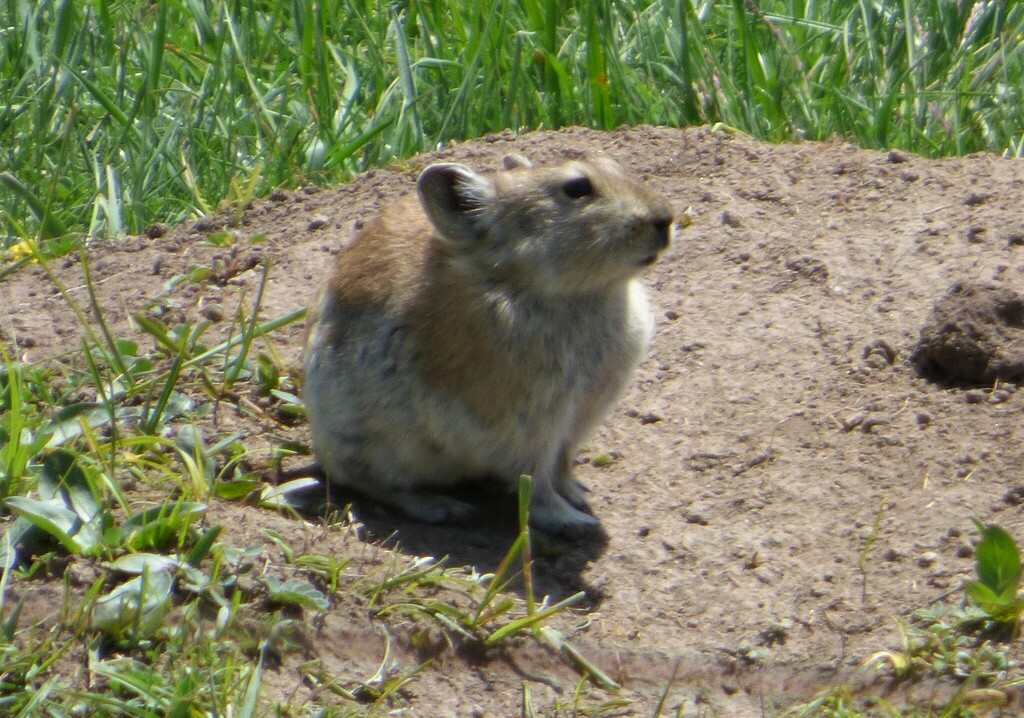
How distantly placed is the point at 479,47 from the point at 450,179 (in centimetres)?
259

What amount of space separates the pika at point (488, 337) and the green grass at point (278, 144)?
34 cm

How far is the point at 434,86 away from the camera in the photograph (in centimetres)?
710

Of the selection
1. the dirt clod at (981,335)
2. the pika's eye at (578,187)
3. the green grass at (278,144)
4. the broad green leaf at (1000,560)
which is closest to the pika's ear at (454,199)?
the pika's eye at (578,187)

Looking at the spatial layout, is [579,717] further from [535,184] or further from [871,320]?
[871,320]

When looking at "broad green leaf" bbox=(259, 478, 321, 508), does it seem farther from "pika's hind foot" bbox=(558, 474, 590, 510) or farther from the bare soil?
"pika's hind foot" bbox=(558, 474, 590, 510)

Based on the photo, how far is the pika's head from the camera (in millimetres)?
4449

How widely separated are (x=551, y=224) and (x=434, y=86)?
285cm

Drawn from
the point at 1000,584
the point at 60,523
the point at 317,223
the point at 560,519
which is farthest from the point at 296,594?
the point at 317,223

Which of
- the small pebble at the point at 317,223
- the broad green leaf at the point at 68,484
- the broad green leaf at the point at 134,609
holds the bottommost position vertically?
the broad green leaf at the point at 134,609

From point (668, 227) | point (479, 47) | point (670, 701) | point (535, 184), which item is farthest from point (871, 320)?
point (479, 47)

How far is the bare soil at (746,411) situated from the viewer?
3869 mm

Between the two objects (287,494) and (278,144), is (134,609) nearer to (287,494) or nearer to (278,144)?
(287,494)

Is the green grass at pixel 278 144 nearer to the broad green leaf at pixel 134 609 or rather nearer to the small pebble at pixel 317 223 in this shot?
the broad green leaf at pixel 134 609

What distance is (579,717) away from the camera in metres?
3.56
